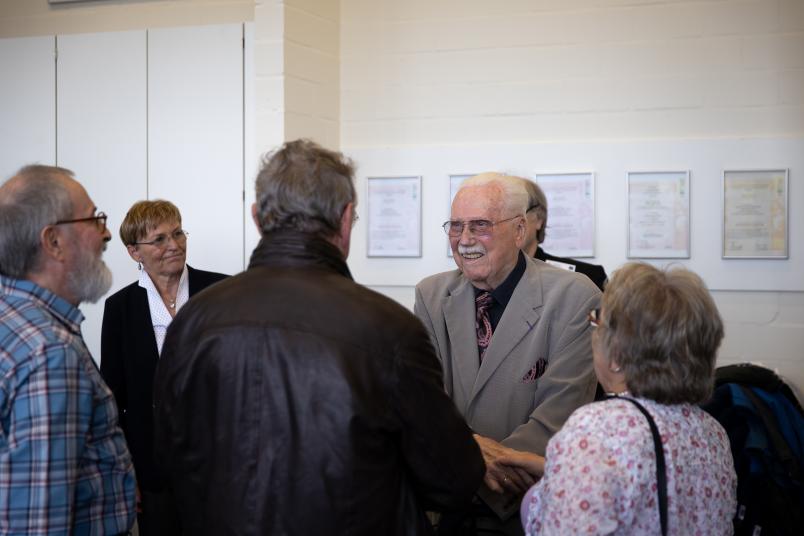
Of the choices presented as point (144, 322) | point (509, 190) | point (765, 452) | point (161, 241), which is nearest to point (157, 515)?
point (144, 322)

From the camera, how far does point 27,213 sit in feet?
5.69

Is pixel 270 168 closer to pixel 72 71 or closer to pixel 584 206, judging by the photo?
pixel 584 206

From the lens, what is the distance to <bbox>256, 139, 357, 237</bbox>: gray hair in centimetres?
173

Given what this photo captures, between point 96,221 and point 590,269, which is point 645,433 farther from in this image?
point 590,269

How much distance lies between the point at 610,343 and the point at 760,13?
117 inches

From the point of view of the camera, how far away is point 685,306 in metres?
1.60

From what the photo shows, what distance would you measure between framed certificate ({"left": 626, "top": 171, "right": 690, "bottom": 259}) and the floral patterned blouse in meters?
2.54

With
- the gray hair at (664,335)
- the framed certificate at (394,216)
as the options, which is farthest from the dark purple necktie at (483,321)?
the framed certificate at (394,216)

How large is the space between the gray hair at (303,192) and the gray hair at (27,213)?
43cm

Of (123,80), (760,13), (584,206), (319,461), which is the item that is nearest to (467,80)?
(584,206)

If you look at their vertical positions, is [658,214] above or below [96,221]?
above

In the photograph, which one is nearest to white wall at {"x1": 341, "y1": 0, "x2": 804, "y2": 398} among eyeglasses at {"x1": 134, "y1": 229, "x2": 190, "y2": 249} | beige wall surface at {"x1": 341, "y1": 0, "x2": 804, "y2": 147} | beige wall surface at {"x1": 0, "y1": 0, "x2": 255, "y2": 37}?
beige wall surface at {"x1": 341, "y1": 0, "x2": 804, "y2": 147}

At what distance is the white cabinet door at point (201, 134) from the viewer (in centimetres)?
425

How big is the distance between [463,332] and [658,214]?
1881 mm
